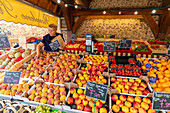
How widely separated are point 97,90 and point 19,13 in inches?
147

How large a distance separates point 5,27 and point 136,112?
818 cm

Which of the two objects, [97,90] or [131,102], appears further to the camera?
[131,102]

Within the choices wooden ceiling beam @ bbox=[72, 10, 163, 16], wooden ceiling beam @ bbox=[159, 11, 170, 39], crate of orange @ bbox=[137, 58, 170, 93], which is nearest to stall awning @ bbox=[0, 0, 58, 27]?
wooden ceiling beam @ bbox=[72, 10, 163, 16]

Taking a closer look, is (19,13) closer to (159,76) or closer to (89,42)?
(89,42)

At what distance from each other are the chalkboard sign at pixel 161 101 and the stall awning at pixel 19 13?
12.9 ft

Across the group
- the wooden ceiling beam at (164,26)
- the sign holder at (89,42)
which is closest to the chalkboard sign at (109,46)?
the sign holder at (89,42)

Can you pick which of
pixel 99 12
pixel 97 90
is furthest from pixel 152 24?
pixel 97 90

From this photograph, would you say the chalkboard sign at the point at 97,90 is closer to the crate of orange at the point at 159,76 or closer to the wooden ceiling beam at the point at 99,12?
the crate of orange at the point at 159,76

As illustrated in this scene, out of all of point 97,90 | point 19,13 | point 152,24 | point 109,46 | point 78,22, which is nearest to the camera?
point 97,90

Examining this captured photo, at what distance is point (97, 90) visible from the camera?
4.04ft

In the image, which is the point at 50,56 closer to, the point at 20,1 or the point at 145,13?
the point at 20,1

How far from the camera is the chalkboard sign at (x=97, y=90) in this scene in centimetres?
120

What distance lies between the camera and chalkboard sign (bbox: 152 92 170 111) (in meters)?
1.10

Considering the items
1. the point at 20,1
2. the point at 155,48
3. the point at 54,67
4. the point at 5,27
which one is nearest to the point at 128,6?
the point at 155,48
